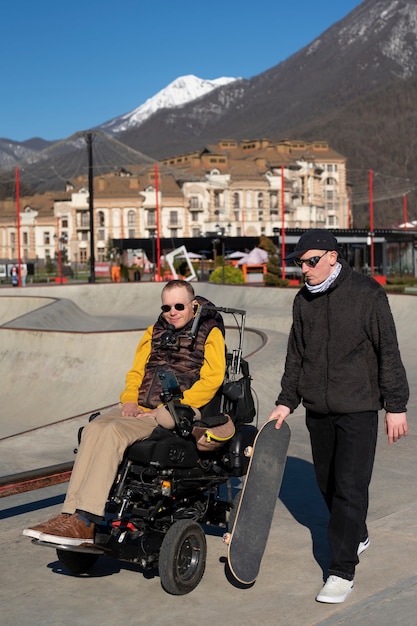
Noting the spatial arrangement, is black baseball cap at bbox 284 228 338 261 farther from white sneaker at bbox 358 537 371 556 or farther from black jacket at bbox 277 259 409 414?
white sneaker at bbox 358 537 371 556

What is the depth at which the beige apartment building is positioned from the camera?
116562 mm

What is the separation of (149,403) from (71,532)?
3.37 feet

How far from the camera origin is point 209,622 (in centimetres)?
481

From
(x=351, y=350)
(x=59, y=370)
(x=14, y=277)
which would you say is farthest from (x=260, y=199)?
(x=351, y=350)

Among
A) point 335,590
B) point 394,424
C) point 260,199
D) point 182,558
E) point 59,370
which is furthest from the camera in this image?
point 260,199

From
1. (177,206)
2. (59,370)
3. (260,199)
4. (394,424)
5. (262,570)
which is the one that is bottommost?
(59,370)

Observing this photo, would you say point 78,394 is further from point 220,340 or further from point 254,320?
point 220,340

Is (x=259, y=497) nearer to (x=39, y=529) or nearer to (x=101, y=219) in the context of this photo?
(x=39, y=529)

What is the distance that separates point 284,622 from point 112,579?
1.14 m

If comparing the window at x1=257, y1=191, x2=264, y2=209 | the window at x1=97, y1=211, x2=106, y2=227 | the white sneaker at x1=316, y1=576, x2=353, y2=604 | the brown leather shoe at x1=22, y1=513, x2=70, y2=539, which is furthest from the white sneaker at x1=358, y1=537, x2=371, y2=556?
the window at x1=257, y1=191, x2=264, y2=209

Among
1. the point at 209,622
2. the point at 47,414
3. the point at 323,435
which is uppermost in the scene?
the point at 323,435

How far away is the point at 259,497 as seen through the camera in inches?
207

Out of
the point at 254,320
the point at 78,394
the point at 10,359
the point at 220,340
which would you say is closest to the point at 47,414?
the point at 78,394

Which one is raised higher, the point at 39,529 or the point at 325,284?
the point at 325,284
